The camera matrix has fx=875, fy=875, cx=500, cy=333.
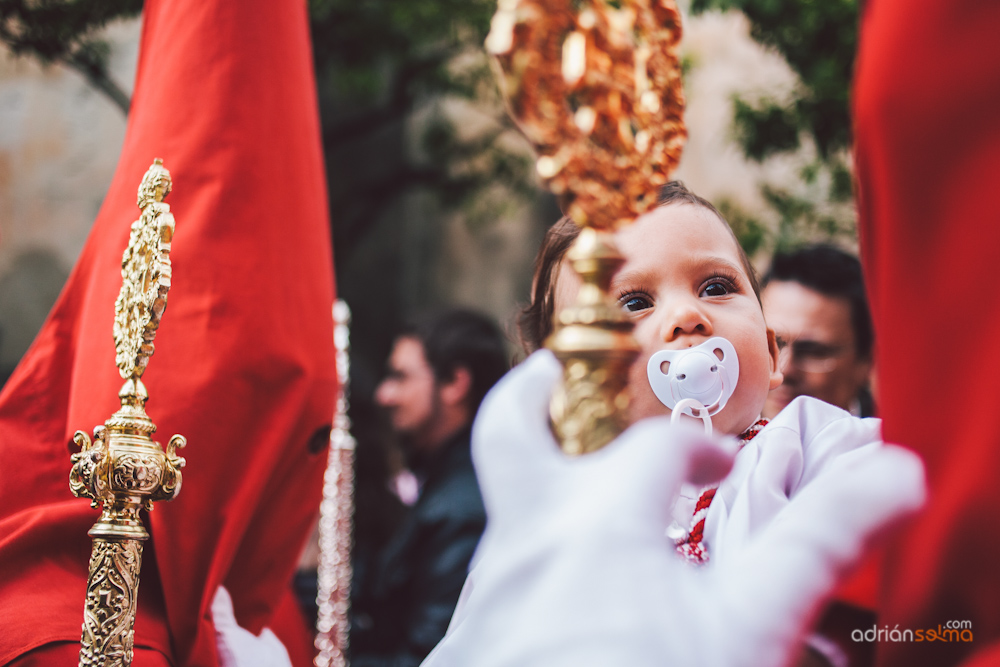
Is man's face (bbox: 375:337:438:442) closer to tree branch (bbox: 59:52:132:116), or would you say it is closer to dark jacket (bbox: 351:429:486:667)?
dark jacket (bbox: 351:429:486:667)

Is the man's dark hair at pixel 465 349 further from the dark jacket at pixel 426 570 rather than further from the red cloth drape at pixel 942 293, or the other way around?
the red cloth drape at pixel 942 293

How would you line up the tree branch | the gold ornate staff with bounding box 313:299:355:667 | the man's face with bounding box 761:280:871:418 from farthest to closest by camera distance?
the tree branch < the man's face with bounding box 761:280:871:418 < the gold ornate staff with bounding box 313:299:355:667

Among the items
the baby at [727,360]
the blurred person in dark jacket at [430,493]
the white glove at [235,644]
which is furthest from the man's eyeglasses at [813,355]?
the white glove at [235,644]

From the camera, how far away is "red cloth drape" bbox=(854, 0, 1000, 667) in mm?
586

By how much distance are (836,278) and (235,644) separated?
1.76 metres

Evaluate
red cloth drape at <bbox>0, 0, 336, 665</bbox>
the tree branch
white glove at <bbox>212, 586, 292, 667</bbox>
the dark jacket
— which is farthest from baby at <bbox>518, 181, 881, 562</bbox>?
the tree branch

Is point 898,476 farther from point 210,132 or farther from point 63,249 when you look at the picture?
point 63,249

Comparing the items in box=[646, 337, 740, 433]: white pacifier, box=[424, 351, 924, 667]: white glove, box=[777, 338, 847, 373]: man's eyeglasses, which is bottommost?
box=[424, 351, 924, 667]: white glove

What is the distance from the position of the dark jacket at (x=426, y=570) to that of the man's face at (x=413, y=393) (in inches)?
8.1

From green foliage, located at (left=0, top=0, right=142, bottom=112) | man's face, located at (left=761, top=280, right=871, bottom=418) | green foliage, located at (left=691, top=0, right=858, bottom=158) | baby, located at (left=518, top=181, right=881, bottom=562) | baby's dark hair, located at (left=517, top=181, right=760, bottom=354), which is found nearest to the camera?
baby, located at (left=518, top=181, right=881, bottom=562)

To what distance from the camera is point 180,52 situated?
1.20m

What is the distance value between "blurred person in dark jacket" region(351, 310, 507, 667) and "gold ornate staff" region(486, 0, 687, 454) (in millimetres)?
1869

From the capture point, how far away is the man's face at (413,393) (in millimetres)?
3092

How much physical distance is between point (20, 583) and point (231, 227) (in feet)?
1.63
